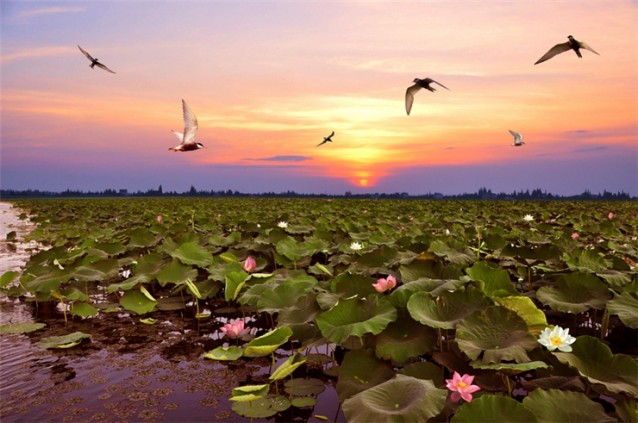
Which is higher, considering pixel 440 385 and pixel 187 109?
pixel 187 109

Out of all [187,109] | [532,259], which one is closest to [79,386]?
[532,259]

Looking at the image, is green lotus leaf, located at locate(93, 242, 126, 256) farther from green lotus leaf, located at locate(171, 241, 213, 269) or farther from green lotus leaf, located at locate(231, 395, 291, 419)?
green lotus leaf, located at locate(231, 395, 291, 419)

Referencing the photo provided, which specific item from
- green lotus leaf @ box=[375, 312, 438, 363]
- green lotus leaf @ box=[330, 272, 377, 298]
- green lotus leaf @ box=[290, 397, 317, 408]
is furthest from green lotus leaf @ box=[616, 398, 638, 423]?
green lotus leaf @ box=[330, 272, 377, 298]

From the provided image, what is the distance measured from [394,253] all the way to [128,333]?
2.54 meters

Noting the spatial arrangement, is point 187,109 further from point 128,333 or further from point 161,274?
point 128,333

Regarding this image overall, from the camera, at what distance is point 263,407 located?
102 inches

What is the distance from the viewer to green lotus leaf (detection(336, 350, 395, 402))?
2369 millimetres

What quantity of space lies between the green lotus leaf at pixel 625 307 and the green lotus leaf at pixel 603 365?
63 cm

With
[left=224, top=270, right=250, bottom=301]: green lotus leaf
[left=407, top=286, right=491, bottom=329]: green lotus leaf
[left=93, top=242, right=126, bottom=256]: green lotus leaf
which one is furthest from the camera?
[left=93, top=242, right=126, bottom=256]: green lotus leaf

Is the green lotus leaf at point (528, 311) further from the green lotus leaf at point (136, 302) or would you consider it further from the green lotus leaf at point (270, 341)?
the green lotus leaf at point (136, 302)

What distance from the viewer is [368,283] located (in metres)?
3.23

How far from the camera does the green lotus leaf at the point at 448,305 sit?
2.50 m

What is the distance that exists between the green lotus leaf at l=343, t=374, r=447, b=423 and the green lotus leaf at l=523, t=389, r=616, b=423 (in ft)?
1.20

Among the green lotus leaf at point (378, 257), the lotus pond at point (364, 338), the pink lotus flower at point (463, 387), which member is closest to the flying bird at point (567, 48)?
the lotus pond at point (364, 338)
